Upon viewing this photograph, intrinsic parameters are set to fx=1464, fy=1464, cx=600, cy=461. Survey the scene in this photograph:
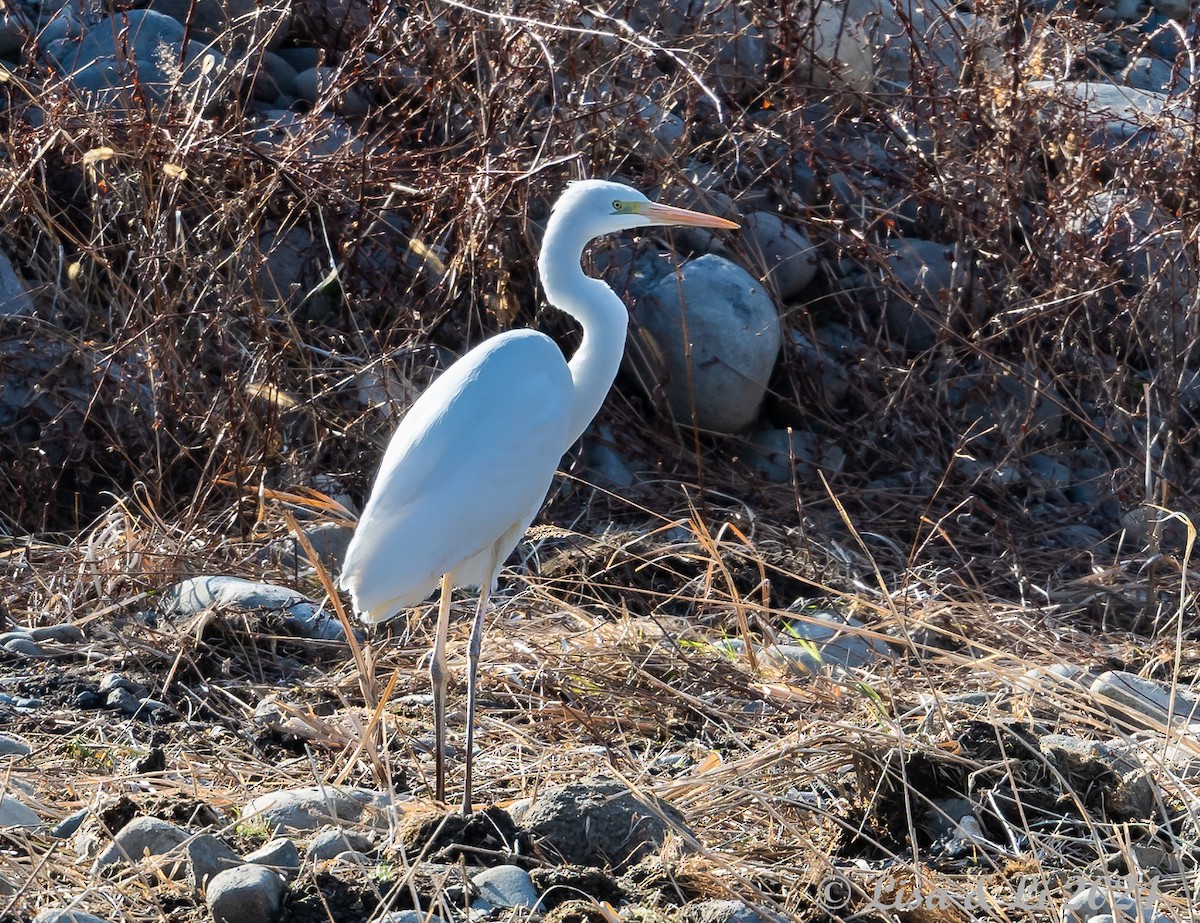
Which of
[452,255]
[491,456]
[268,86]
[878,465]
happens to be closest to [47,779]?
[491,456]

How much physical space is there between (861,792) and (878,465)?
2.43 m

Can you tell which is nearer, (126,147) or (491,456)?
(491,456)

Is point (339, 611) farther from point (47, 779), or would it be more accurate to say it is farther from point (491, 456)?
point (47, 779)

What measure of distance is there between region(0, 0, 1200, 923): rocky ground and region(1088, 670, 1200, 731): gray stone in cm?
1

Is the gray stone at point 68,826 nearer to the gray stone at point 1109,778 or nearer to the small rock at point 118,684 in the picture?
the small rock at point 118,684

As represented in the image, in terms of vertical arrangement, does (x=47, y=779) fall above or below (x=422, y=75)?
below

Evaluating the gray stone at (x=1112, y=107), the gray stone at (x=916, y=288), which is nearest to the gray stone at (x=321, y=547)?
the gray stone at (x=916, y=288)

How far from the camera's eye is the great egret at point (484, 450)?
291 centimetres

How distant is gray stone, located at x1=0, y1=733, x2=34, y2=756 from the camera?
10.1 feet

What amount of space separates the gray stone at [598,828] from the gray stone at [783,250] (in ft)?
10.00

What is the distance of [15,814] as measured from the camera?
2619 millimetres

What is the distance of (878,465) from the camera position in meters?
5.06

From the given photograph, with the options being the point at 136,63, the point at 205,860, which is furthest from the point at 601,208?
the point at 136,63

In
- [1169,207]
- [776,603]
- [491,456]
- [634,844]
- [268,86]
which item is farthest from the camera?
[268,86]
